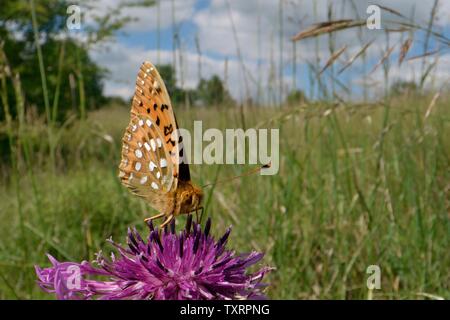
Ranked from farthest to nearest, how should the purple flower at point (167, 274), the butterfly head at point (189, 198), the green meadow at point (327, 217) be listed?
the green meadow at point (327, 217)
the butterfly head at point (189, 198)
the purple flower at point (167, 274)

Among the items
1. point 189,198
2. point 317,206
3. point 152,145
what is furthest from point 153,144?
point 317,206

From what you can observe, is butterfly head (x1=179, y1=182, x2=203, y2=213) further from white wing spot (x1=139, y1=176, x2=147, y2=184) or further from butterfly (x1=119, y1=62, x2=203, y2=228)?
white wing spot (x1=139, y1=176, x2=147, y2=184)

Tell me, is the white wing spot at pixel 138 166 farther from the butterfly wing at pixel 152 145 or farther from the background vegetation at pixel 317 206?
the background vegetation at pixel 317 206

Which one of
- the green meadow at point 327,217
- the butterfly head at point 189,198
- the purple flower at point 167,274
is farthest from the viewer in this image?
the green meadow at point 327,217

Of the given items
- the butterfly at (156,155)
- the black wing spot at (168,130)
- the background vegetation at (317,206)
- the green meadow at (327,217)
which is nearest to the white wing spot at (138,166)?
the butterfly at (156,155)

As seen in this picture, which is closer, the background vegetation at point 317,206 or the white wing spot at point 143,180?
the white wing spot at point 143,180

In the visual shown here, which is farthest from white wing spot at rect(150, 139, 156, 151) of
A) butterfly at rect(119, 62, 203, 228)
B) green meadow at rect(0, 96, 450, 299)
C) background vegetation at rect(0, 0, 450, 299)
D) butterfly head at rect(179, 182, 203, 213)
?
green meadow at rect(0, 96, 450, 299)

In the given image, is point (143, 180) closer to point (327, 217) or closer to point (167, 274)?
point (167, 274)
